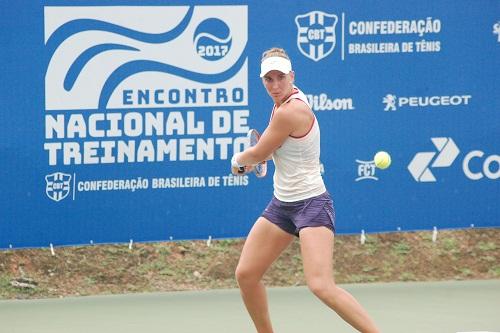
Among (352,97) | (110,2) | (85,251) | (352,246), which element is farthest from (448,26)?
(85,251)

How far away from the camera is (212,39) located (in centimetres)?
935

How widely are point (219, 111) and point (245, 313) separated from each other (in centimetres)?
148

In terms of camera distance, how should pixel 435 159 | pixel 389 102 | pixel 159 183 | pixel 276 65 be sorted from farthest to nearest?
pixel 435 159, pixel 389 102, pixel 159 183, pixel 276 65

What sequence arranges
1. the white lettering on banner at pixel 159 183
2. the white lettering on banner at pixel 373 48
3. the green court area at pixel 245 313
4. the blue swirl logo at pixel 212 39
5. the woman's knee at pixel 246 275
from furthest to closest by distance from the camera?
1. the white lettering on banner at pixel 373 48
2. the blue swirl logo at pixel 212 39
3. the white lettering on banner at pixel 159 183
4. the green court area at pixel 245 313
5. the woman's knee at pixel 246 275

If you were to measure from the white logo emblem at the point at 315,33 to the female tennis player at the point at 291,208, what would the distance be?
2413 millimetres

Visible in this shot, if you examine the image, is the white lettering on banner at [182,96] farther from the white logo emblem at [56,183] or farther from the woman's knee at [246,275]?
the woman's knee at [246,275]

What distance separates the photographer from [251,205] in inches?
377

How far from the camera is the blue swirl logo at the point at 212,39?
367 inches

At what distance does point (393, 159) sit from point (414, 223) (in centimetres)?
54

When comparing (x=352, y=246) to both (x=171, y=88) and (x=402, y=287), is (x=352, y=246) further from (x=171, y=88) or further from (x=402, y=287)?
(x=171, y=88)

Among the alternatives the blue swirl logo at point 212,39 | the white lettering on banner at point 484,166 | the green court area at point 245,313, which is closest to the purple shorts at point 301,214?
the green court area at point 245,313

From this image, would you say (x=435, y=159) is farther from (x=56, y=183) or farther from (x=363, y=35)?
(x=56, y=183)

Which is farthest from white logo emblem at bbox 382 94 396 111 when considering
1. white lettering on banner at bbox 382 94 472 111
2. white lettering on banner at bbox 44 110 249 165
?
white lettering on banner at bbox 44 110 249 165

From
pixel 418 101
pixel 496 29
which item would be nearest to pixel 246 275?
pixel 418 101
